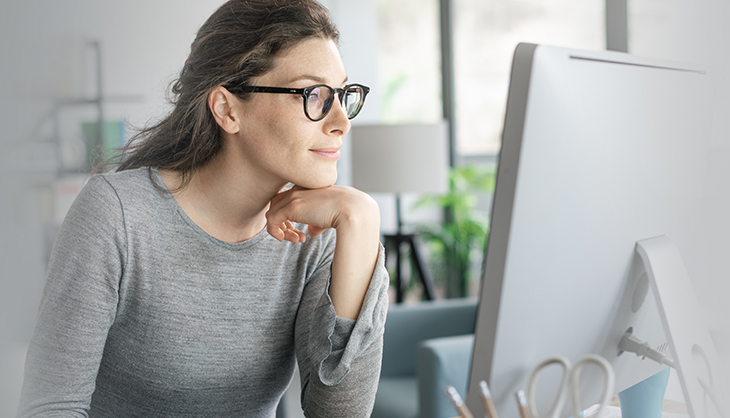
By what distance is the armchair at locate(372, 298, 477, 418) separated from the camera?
6.35 ft

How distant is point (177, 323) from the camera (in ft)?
3.27

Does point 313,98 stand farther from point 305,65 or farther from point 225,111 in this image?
point 225,111

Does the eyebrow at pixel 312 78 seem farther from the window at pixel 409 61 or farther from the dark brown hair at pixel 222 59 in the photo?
the window at pixel 409 61

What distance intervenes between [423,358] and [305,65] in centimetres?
128

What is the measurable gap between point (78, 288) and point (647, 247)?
0.81 m

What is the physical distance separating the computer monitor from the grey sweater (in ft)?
1.43

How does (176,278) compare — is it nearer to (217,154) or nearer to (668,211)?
(217,154)

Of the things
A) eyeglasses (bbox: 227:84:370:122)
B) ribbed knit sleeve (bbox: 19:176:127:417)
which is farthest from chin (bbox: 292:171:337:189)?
ribbed knit sleeve (bbox: 19:176:127:417)

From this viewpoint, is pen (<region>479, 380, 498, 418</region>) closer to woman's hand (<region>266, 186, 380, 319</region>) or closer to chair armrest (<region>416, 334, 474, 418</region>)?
woman's hand (<region>266, 186, 380, 319</region>)

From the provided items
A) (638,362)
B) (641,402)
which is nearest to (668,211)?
(638,362)

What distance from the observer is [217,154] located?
3.56ft

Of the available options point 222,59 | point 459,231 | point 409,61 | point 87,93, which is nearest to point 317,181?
point 222,59

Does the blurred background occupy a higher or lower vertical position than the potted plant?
higher

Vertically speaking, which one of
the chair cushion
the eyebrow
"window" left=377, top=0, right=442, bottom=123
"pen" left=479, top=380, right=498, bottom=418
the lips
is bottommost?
the chair cushion
